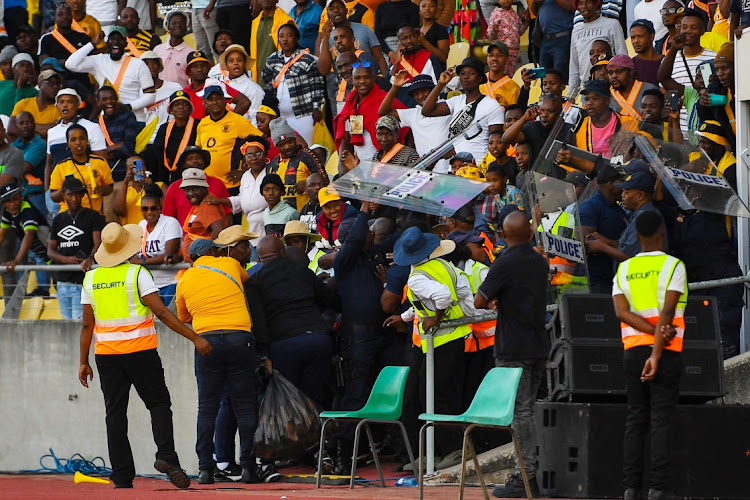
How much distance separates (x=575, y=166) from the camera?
40.8 ft

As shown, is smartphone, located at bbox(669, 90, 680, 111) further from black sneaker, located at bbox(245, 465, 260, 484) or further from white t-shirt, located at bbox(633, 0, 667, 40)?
black sneaker, located at bbox(245, 465, 260, 484)

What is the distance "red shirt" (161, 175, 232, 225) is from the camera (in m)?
15.6

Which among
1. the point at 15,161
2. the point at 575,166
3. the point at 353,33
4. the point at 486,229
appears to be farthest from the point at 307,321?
the point at 15,161

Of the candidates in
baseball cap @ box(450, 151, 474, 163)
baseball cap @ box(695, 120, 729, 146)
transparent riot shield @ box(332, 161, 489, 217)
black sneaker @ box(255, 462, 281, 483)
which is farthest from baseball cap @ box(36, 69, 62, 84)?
baseball cap @ box(695, 120, 729, 146)

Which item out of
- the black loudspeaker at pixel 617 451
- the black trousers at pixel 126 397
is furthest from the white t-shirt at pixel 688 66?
the black trousers at pixel 126 397

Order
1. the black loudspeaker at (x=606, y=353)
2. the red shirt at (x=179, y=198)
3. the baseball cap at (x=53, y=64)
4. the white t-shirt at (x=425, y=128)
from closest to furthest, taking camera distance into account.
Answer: the black loudspeaker at (x=606, y=353) < the white t-shirt at (x=425, y=128) < the red shirt at (x=179, y=198) < the baseball cap at (x=53, y=64)

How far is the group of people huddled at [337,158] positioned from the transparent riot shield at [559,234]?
6 centimetres

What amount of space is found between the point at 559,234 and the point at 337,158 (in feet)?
17.5

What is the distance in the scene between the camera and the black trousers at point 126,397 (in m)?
11.0

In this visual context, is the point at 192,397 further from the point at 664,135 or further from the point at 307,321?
the point at 664,135

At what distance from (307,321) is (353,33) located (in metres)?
5.73

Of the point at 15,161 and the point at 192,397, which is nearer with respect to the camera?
the point at 192,397

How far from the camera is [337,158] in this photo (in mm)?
16109

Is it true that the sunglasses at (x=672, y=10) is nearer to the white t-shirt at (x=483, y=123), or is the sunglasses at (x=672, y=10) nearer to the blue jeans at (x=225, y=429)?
the white t-shirt at (x=483, y=123)
